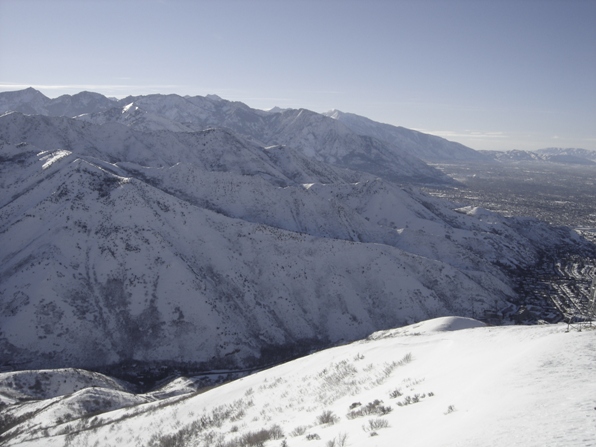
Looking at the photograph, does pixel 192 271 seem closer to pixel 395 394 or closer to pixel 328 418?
pixel 328 418

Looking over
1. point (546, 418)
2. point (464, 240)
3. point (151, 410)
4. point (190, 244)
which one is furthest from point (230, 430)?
point (464, 240)

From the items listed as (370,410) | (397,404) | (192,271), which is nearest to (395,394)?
(397,404)

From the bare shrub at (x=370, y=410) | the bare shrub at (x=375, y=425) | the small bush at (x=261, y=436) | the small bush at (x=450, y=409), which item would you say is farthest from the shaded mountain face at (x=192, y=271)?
the small bush at (x=450, y=409)

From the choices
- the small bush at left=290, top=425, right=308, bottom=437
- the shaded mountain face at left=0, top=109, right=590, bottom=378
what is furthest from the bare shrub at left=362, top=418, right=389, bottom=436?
the shaded mountain face at left=0, top=109, right=590, bottom=378

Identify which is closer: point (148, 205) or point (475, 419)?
point (475, 419)

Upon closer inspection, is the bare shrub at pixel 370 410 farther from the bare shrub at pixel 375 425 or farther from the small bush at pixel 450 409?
the small bush at pixel 450 409

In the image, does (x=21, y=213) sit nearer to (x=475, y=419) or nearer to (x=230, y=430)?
(x=230, y=430)
